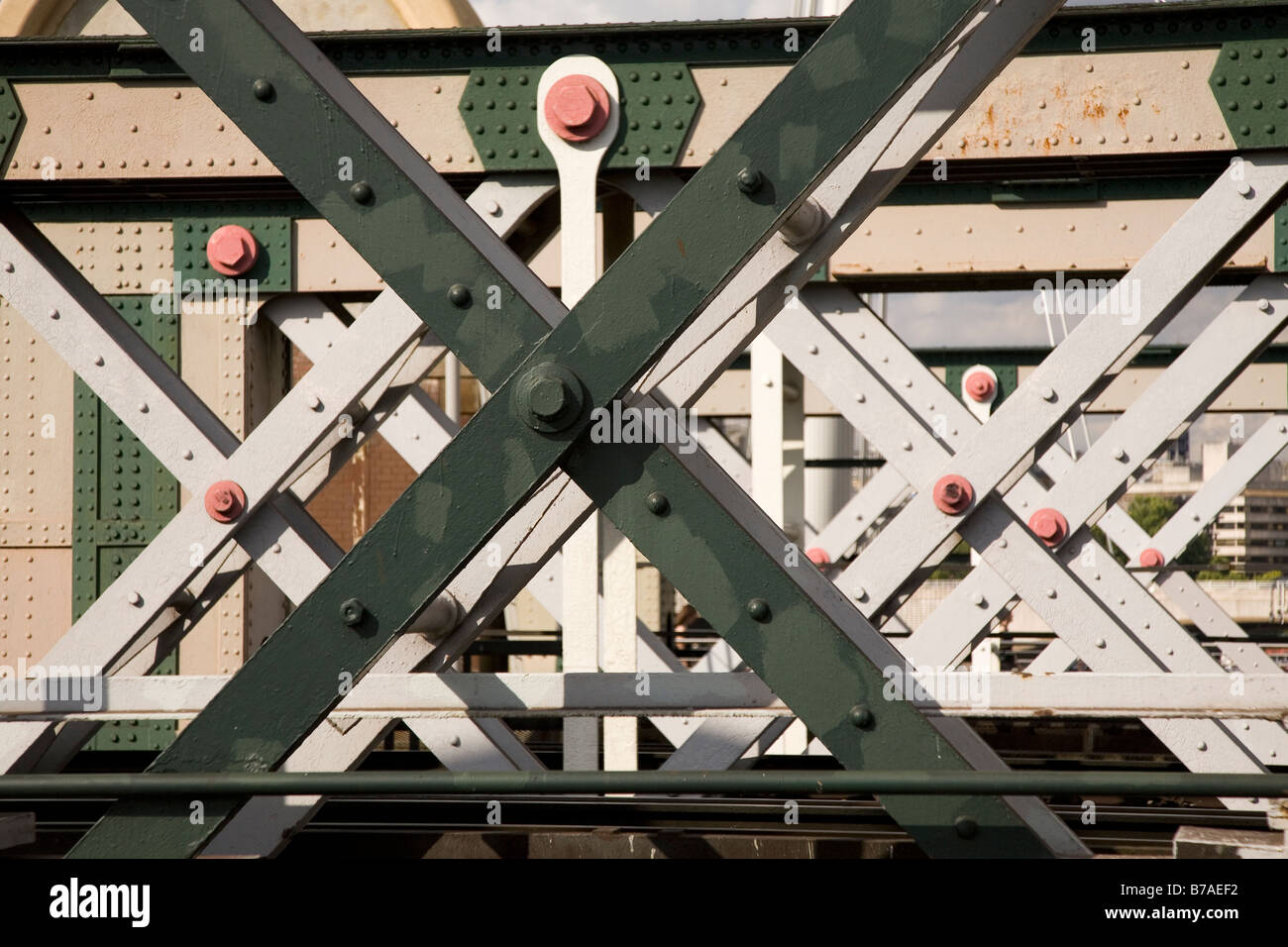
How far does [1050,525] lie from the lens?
8.13 m

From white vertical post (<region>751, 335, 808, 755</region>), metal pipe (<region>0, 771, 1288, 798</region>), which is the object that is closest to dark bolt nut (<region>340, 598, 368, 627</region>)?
metal pipe (<region>0, 771, 1288, 798</region>)

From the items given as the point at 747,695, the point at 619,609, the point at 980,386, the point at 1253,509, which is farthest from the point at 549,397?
the point at 1253,509

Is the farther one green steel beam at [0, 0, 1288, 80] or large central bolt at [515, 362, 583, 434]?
green steel beam at [0, 0, 1288, 80]

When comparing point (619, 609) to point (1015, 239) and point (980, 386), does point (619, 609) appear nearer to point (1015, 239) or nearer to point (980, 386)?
point (1015, 239)

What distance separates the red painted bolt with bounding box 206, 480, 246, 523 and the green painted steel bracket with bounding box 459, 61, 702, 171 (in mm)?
1612

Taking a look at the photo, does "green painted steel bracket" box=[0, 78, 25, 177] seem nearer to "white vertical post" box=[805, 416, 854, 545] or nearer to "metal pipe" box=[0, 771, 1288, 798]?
"metal pipe" box=[0, 771, 1288, 798]

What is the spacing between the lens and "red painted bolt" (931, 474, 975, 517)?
5.58m

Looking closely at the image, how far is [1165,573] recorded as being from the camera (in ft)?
39.4

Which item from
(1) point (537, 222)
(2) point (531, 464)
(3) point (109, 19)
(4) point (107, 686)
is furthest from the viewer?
(3) point (109, 19)

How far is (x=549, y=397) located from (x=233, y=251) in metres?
4.14
